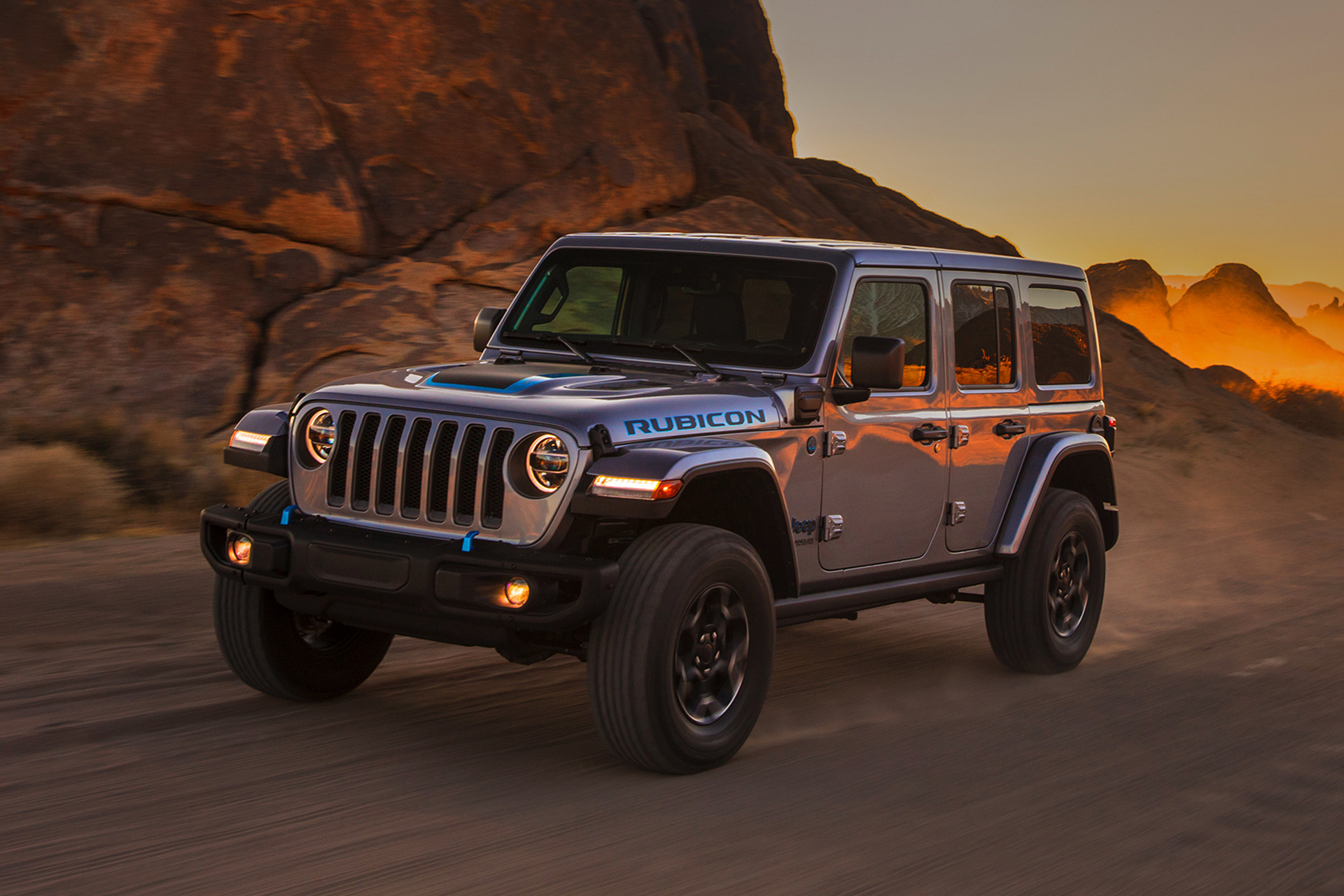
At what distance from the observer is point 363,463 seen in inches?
205

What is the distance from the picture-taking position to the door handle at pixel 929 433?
6309mm

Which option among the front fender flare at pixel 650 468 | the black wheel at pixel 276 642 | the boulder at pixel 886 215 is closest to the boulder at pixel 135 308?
the black wheel at pixel 276 642

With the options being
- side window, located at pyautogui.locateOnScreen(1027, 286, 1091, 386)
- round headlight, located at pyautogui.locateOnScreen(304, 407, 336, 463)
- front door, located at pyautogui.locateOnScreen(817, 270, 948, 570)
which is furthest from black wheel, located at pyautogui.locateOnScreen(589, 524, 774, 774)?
side window, located at pyautogui.locateOnScreen(1027, 286, 1091, 386)

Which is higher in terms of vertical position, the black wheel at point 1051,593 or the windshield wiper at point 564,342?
the windshield wiper at point 564,342

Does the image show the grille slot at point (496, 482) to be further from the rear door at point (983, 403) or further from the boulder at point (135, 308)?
the boulder at point (135, 308)

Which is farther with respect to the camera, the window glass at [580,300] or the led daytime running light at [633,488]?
the window glass at [580,300]

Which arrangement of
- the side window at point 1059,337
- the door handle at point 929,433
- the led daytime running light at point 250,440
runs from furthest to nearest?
the side window at point 1059,337 → the door handle at point 929,433 → the led daytime running light at point 250,440

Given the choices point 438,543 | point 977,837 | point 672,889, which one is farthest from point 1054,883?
point 438,543

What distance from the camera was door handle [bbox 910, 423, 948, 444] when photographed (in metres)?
6.31

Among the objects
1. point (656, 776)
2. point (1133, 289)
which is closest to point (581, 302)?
point (656, 776)

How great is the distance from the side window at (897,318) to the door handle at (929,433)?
19 centimetres

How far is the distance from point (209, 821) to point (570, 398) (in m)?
1.80

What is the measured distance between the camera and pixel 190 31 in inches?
727

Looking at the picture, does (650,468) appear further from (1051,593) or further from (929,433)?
(1051,593)
